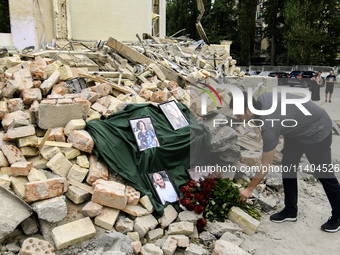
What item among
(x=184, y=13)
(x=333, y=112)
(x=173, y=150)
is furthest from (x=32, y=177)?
(x=184, y=13)

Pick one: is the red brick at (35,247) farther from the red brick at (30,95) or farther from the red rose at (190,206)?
the red brick at (30,95)

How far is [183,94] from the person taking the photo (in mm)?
7023

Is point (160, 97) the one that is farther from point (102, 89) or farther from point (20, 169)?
point (20, 169)

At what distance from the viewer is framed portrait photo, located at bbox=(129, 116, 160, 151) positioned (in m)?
4.84

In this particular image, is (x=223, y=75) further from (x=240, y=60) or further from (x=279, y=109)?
(x=240, y=60)

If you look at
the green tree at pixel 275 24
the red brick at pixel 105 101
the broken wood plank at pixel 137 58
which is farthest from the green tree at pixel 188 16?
the red brick at pixel 105 101

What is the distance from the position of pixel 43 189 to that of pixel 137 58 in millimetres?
5562

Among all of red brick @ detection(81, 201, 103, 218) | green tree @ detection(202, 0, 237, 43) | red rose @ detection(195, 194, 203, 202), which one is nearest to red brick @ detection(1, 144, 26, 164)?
Result: red brick @ detection(81, 201, 103, 218)

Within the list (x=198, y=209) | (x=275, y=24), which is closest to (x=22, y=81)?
(x=198, y=209)

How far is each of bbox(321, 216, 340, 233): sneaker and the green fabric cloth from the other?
206 cm

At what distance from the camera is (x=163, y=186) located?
4613 millimetres

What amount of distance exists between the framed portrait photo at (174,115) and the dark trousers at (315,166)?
1.98 metres

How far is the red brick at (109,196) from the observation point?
3840 mm

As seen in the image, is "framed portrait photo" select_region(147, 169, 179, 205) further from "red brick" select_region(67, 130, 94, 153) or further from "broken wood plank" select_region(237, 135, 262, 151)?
"broken wood plank" select_region(237, 135, 262, 151)
